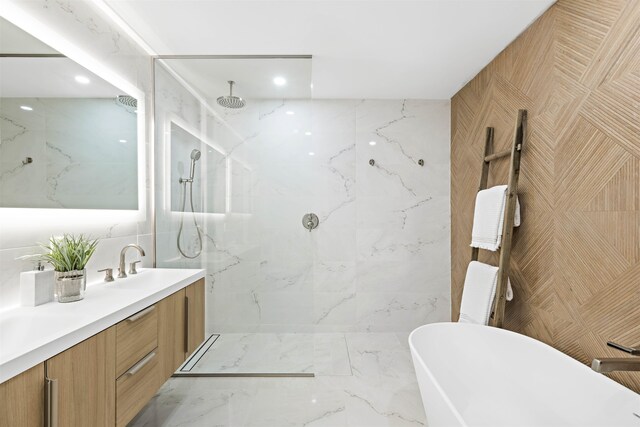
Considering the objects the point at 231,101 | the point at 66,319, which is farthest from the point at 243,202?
the point at 66,319

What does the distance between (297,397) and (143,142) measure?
213cm

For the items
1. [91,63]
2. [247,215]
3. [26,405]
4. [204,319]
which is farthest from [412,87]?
[26,405]

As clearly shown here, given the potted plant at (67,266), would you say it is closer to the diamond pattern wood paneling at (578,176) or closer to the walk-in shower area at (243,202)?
the walk-in shower area at (243,202)

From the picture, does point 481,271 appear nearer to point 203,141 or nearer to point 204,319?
point 204,319

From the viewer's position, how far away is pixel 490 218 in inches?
87.6

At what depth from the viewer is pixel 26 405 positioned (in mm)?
893

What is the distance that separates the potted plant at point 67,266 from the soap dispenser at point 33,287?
0.15 ft

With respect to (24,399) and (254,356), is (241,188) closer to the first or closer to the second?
(254,356)

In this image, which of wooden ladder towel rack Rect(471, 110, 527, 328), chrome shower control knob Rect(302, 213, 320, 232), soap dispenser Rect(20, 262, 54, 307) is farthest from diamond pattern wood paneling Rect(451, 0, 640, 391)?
soap dispenser Rect(20, 262, 54, 307)

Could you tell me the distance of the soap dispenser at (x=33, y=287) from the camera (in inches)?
54.1

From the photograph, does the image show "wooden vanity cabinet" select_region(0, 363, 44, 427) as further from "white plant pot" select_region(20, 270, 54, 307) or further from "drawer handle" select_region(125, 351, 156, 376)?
"white plant pot" select_region(20, 270, 54, 307)

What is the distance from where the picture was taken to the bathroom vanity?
0.90 m

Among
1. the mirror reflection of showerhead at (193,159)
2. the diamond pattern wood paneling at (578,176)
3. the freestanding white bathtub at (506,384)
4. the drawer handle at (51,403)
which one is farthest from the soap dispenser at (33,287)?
the diamond pattern wood paneling at (578,176)

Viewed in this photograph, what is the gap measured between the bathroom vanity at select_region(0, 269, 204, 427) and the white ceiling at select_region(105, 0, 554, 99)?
163cm
